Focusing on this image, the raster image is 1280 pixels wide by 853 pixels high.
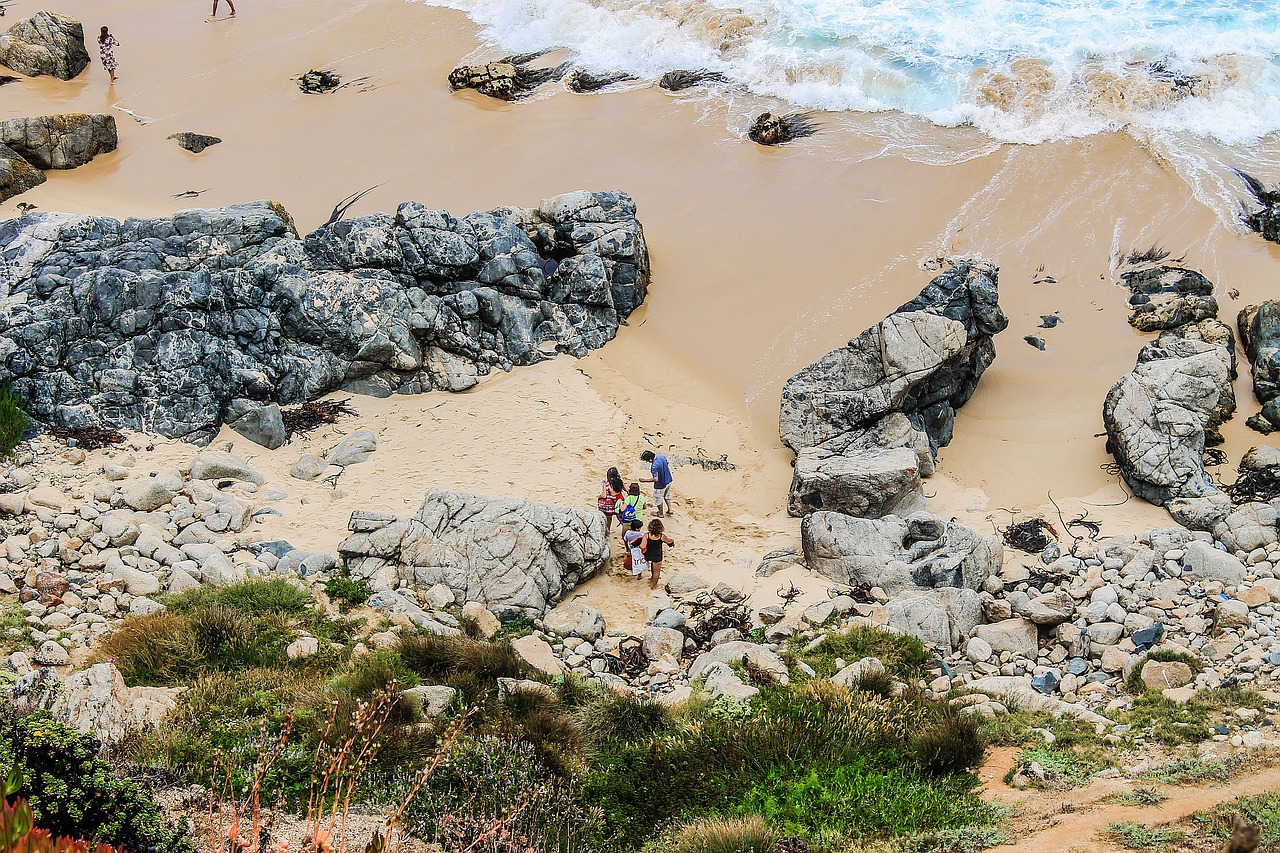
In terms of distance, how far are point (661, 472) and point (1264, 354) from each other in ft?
30.2

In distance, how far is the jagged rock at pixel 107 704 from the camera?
7309 millimetres

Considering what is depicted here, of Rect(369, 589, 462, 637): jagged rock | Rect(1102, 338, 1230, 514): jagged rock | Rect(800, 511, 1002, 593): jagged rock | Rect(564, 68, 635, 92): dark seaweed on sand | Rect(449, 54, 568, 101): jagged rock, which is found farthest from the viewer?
Rect(564, 68, 635, 92): dark seaweed on sand

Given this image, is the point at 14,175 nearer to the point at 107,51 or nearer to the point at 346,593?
the point at 107,51

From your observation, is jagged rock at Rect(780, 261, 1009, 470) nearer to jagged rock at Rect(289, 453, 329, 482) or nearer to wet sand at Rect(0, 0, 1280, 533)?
wet sand at Rect(0, 0, 1280, 533)

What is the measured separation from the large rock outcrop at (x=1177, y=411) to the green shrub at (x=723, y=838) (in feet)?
28.1

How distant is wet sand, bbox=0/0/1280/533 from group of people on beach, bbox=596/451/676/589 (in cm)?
142

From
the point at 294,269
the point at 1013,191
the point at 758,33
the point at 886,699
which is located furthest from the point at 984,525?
the point at 758,33

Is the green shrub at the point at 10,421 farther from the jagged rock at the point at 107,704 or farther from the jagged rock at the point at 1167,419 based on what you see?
the jagged rock at the point at 1167,419

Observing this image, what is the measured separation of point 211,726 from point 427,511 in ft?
15.2

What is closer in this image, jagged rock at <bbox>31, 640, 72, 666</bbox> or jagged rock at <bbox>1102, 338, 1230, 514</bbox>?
jagged rock at <bbox>31, 640, 72, 666</bbox>

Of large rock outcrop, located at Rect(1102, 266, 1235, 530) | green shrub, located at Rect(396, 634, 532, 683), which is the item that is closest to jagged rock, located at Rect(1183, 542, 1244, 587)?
large rock outcrop, located at Rect(1102, 266, 1235, 530)

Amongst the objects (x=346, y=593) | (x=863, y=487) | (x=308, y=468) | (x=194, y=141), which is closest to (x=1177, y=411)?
(x=863, y=487)

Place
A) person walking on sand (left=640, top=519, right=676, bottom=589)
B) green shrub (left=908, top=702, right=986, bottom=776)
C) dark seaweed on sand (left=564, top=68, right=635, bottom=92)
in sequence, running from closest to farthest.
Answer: green shrub (left=908, top=702, right=986, bottom=776)
person walking on sand (left=640, top=519, right=676, bottom=589)
dark seaweed on sand (left=564, top=68, right=635, bottom=92)

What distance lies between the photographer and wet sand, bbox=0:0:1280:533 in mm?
15461
